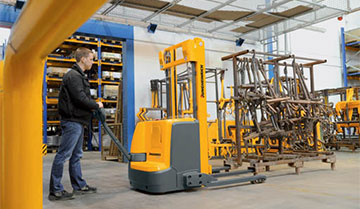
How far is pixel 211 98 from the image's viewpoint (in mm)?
10500

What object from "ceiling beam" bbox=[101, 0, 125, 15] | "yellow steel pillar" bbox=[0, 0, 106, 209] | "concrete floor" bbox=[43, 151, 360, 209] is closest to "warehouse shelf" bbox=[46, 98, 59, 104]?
"ceiling beam" bbox=[101, 0, 125, 15]

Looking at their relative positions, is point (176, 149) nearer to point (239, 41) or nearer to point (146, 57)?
point (146, 57)

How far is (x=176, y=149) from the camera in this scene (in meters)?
4.42

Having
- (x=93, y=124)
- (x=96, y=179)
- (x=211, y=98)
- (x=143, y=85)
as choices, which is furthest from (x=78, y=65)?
(x=93, y=124)

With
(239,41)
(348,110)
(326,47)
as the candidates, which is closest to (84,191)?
(239,41)

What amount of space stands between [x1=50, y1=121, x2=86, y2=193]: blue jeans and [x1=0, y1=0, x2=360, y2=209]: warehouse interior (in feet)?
Answer: 0.38

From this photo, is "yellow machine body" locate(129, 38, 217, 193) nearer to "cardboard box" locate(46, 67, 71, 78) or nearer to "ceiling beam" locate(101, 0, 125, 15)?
"ceiling beam" locate(101, 0, 125, 15)

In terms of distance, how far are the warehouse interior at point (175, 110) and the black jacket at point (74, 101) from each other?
115 mm

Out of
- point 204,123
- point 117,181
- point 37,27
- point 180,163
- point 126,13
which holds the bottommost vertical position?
point 117,181

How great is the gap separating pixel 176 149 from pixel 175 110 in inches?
36.8

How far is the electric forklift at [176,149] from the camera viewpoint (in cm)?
435

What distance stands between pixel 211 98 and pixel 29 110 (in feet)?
29.7

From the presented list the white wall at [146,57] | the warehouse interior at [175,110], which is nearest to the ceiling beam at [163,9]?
the warehouse interior at [175,110]

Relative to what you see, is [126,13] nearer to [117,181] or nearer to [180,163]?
[117,181]
